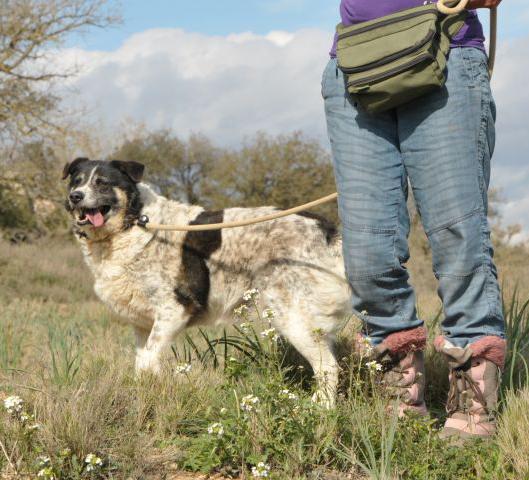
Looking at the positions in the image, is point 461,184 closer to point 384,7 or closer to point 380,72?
point 380,72

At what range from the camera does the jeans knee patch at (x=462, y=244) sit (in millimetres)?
3229

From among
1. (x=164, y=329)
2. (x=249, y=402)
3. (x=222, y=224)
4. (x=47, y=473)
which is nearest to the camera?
(x=47, y=473)

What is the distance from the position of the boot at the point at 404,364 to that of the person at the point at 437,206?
12 millimetres

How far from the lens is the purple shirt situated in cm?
327

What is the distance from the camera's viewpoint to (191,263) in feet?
17.4

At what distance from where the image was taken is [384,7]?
3.35 metres

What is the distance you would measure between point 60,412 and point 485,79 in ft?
8.26

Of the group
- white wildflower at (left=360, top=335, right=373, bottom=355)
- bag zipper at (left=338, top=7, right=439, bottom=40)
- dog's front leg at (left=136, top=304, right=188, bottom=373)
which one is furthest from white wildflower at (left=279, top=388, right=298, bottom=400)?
dog's front leg at (left=136, top=304, right=188, bottom=373)

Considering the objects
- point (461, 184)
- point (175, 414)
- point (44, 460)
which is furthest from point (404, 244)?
point (44, 460)

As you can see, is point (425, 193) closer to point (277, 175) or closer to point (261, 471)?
point (261, 471)

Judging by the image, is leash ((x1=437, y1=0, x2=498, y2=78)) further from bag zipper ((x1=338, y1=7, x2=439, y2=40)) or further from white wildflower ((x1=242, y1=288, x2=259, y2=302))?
white wildflower ((x1=242, y1=288, x2=259, y2=302))

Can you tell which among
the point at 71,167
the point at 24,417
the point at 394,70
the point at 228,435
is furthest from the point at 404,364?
the point at 71,167

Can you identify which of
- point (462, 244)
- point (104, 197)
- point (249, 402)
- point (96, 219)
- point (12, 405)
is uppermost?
point (104, 197)

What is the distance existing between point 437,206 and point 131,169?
9.89 feet
